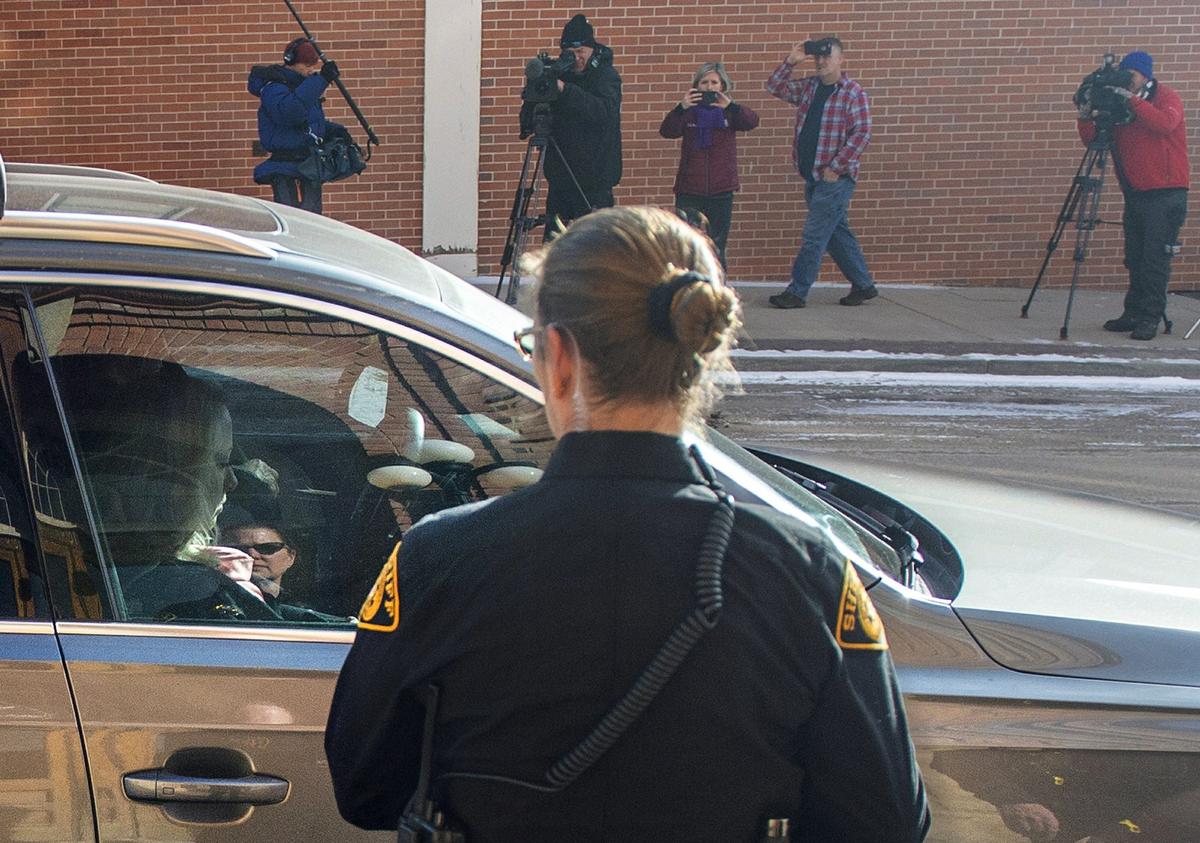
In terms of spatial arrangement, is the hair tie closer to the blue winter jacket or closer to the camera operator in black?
the camera operator in black

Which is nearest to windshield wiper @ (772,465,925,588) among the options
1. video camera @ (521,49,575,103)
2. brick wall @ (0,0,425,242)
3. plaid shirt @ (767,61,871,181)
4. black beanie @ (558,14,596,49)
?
video camera @ (521,49,575,103)

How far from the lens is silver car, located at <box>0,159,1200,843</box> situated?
82.7 inches

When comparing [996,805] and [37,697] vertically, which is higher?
[37,697]

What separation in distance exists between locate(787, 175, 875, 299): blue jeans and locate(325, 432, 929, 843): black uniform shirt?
10.1 m

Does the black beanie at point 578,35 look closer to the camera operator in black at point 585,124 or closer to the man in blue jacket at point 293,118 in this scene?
the camera operator in black at point 585,124

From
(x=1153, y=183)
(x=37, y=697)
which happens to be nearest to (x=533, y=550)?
(x=37, y=697)

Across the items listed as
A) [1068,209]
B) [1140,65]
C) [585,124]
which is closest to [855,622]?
[585,124]

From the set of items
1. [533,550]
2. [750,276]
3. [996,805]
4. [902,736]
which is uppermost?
[533,550]

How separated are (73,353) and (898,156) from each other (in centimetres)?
1145

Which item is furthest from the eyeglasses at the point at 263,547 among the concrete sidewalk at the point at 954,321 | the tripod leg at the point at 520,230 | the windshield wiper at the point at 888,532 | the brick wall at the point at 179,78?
the brick wall at the point at 179,78

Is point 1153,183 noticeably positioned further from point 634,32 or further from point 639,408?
point 639,408

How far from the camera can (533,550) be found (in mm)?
1450

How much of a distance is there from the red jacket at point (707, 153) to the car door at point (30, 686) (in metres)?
9.32

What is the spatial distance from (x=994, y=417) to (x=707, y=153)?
11.5ft
